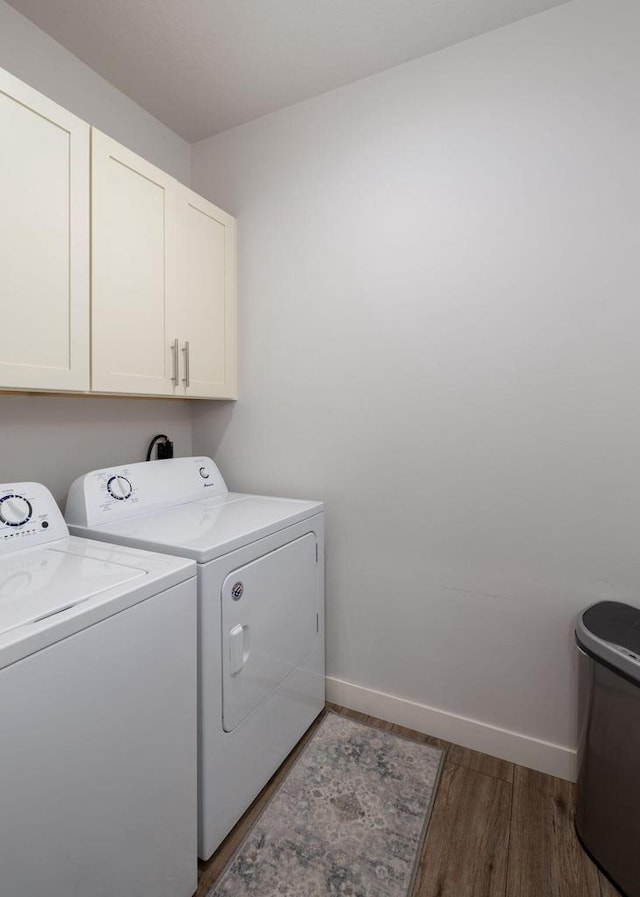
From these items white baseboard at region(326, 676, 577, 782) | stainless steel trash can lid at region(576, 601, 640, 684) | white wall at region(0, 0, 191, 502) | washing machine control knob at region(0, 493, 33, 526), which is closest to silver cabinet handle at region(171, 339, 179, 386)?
white wall at region(0, 0, 191, 502)

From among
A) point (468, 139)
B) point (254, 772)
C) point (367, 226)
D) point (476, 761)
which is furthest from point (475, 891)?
point (468, 139)

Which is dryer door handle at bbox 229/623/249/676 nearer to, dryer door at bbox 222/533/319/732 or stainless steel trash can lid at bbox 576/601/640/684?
dryer door at bbox 222/533/319/732

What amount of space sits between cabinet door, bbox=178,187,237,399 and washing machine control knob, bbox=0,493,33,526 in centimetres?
71

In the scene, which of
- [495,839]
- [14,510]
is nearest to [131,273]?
[14,510]

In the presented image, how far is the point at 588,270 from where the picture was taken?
1.44 metres

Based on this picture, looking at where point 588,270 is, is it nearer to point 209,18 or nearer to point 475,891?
point 209,18

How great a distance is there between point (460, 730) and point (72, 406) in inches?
77.6

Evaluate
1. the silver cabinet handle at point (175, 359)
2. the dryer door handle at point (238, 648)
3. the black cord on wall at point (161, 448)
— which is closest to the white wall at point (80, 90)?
the silver cabinet handle at point (175, 359)

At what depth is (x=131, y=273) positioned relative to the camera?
155cm

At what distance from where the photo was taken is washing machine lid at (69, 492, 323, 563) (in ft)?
4.11

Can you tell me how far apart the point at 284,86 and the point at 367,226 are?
69 centimetres

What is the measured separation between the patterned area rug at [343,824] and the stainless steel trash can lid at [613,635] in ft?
2.53

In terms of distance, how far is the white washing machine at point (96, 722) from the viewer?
2.51 ft

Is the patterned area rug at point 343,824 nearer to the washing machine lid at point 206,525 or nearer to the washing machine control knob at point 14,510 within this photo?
the washing machine lid at point 206,525
